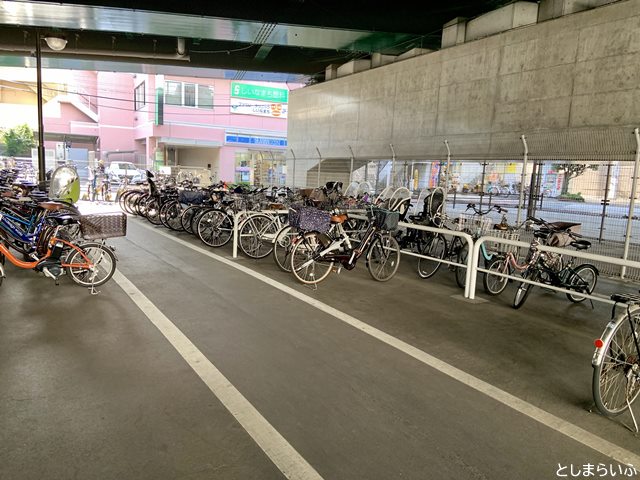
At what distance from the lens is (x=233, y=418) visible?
3.01 meters

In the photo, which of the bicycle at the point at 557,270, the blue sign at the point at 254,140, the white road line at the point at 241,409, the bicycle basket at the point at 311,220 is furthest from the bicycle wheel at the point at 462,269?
the blue sign at the point at 254,140

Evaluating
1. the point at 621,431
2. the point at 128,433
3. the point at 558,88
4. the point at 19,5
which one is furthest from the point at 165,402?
the point at 19,5

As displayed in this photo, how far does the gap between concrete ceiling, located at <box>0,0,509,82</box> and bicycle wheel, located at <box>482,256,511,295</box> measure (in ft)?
21.6

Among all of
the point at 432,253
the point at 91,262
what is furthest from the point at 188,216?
the point at 432,253

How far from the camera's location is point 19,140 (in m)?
37.7

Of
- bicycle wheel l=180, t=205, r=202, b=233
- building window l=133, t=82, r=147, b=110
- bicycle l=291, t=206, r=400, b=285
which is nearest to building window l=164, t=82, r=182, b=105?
building window l=133, t=82, r=147, b=110

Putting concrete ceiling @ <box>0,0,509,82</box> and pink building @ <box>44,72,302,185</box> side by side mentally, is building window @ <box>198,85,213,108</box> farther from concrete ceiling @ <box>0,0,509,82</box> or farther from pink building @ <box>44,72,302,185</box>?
concrete ceiling @ <box>0,0,509,82</box>

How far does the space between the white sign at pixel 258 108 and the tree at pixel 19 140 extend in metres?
17.6

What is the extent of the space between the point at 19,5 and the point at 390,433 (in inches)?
468

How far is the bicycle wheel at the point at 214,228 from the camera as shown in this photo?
915 cm

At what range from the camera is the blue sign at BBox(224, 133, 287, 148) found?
2998cm

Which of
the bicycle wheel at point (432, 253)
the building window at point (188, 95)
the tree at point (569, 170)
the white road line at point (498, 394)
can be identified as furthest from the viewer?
the building window at point (188, 95)

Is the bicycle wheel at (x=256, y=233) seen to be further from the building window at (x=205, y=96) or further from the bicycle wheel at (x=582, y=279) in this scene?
the building window at (x=205, y=96)

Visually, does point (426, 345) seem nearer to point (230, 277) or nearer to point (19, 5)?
point (230, 277)
